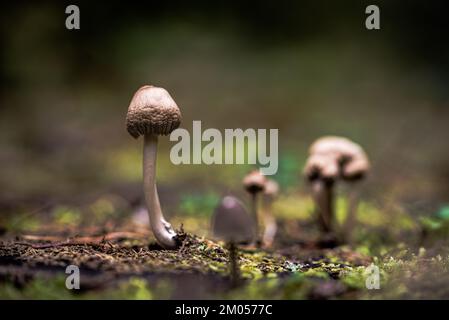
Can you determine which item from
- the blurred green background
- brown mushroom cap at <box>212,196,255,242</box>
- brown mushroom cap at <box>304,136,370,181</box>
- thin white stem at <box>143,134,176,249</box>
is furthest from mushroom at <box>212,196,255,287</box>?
the blurred green background

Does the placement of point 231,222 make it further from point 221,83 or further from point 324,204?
point 221,83

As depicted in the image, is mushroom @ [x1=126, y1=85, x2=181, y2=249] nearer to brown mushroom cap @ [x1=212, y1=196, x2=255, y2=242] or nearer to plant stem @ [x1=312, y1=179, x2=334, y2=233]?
brown mushroom cap @ [x1=212, y1=196, x2=255, y2=242]

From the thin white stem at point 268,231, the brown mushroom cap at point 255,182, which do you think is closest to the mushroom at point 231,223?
the brown mushroom cap at point 255,182

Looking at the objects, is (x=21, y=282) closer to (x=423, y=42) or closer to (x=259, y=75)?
(x=259, y=75)

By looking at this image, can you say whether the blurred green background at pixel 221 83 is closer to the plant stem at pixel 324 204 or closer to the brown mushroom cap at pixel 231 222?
the plant stem at pixel 324 204

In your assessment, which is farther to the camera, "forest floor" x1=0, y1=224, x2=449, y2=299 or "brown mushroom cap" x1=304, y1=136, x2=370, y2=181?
"brown mushroom cap" x1=304, y1=136, x2=370, y2=181

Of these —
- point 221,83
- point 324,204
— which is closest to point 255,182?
point 324,204

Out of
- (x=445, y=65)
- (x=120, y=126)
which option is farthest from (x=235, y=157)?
(x=445, y=65)
